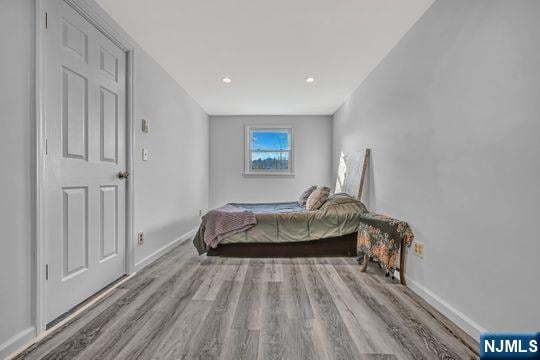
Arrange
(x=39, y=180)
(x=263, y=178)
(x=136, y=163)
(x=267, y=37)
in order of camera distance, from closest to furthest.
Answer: (x=39, y=180) → (x=267, y=37) → (x=136, y=163) → (x=263, y=178)

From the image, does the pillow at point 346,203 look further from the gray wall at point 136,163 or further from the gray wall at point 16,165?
the gray wall at point 16,165

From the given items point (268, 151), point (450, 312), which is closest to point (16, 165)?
point (450, 312)

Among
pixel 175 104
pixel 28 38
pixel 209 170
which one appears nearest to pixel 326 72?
pixel 175 104

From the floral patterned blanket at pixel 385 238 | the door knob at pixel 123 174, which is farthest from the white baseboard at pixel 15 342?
the floral patterned blanket at pixel 385 238

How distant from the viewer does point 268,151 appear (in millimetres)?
5695

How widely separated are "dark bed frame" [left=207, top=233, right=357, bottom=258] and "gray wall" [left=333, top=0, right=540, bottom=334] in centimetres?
91

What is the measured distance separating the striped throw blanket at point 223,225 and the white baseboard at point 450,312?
1789mm

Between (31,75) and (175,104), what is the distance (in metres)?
2.19

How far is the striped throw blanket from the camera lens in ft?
10.0

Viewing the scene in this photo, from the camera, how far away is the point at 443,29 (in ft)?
6.04

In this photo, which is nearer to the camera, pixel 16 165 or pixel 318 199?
pixel 16 165

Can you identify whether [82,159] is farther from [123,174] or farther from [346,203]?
[346,203]

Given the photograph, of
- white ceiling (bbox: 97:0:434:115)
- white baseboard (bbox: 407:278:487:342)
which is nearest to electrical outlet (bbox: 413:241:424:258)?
white baseboard (bbox: 407:278:487:342)

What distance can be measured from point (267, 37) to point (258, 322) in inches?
96.8
